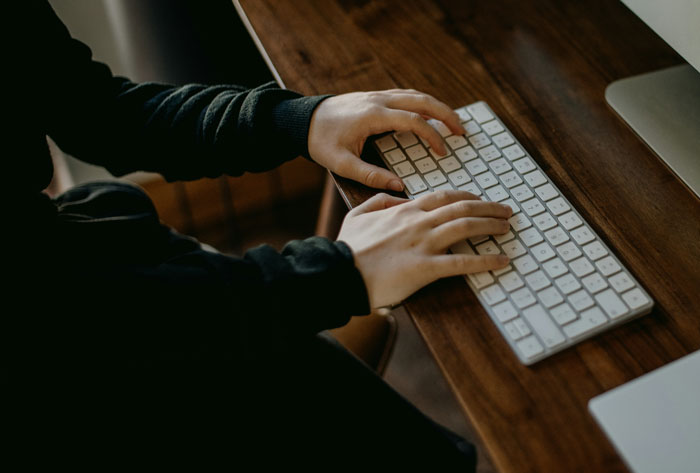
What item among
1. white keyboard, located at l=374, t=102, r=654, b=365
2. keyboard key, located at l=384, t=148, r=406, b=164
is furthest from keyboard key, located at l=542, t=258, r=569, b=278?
keyboard key, located at l=384, t=148, r=406, b=164

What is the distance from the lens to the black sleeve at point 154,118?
2.37 ft

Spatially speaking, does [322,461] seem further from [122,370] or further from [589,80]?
[589,80]

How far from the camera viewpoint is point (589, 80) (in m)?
0.79

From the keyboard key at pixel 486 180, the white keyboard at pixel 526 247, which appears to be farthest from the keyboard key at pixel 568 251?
the keyboard key at pixel 486 180

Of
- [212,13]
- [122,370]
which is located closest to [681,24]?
[122,370]

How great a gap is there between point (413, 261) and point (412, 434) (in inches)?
8.5

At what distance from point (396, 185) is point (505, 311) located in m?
0.19

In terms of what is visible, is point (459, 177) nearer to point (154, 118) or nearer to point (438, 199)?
point (438, 199)

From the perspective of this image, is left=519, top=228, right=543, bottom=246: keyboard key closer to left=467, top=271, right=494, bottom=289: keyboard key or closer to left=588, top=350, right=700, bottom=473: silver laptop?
left=467, top=271, right=494, bottom=289: keyboard key

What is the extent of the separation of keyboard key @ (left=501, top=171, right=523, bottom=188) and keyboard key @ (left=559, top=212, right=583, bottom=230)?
64mm

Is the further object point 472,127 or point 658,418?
point 472,127

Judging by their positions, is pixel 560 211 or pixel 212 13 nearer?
pixel 560 211

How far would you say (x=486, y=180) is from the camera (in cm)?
66

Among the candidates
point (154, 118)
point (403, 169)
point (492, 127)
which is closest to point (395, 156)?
point (403, 169)
